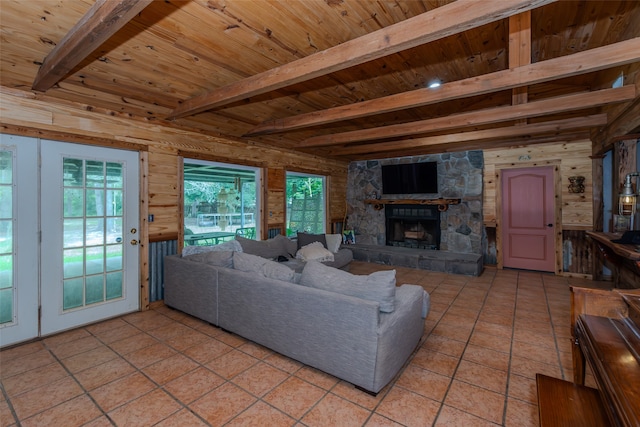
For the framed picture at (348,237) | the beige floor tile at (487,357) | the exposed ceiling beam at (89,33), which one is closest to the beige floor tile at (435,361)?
the beige floor tile at (487,357)

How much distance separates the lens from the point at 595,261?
488 centimetres

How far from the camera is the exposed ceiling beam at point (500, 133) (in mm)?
4094

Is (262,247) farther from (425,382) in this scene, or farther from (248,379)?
(425,382)

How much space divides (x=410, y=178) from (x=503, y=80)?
4070 mm

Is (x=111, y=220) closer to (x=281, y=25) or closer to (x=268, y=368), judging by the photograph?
(x=268, y=368)

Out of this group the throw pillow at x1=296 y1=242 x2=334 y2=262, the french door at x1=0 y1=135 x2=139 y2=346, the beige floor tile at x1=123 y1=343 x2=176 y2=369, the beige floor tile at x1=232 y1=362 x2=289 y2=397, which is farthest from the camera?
the throw pillow at x1=296 y1=242 x2=334 y2=262

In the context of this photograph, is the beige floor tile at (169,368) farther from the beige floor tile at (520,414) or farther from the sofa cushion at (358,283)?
the beige floor tile at (520,414)

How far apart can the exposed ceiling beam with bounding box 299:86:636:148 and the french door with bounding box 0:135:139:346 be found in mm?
3328

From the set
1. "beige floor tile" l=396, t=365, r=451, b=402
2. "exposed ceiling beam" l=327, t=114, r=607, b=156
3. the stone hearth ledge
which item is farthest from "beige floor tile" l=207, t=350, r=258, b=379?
"exposed ceiling beam" l=327, t=114, r=607, b=156

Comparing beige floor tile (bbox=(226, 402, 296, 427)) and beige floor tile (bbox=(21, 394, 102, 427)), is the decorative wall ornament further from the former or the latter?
beige floor tile (bbox=(21, 394, 102, 427))

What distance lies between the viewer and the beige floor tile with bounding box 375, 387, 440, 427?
5.98ft

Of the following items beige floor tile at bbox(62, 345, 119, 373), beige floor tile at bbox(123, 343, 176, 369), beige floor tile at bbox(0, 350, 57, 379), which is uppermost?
beige floor tile at bbox(123, 343, 176, 369)

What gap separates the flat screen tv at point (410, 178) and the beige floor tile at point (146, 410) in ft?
19.3

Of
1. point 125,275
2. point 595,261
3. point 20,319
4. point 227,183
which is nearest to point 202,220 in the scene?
point 227,183
